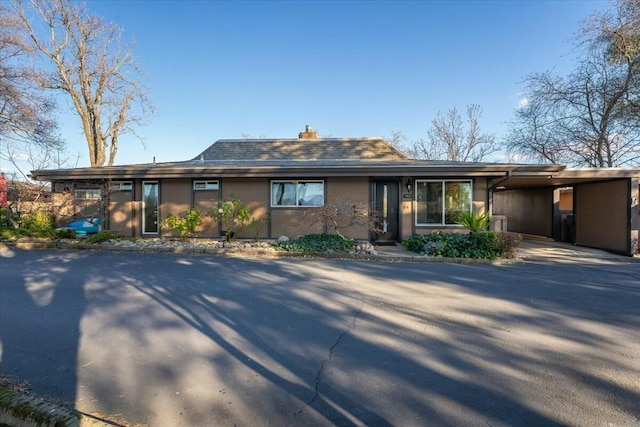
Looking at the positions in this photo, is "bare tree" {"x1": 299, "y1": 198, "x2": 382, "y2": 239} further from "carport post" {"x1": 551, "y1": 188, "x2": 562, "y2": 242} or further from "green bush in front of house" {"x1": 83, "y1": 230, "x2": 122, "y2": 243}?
"carport post" {"x1": 551, "y1": 188, "x2": 562, "y2": 242}

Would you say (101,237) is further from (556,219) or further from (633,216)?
(556,219)

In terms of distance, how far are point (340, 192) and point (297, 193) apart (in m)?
1.59

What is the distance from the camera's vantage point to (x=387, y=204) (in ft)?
39.3

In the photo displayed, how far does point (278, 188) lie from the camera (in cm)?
1197

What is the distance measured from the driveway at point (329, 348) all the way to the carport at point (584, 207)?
15.6ft

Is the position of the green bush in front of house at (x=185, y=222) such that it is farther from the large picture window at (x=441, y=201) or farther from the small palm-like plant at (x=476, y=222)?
the small palm-like plant at (x=476, y=222)

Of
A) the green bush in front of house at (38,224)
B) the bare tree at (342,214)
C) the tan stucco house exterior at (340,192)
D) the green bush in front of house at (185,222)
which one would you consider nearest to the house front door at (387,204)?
the tan stucco house exterior at (340,192)

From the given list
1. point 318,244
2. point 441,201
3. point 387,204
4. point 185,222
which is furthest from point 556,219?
point 185,222

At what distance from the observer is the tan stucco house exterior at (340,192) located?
10.7 metres

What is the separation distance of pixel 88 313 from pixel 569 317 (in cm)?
671

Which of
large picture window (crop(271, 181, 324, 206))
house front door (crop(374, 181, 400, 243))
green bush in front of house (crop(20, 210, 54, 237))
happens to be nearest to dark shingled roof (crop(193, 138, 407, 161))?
house front door (crop(374, 181, 400, 243))

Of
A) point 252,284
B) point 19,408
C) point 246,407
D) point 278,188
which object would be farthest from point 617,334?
point 278,188

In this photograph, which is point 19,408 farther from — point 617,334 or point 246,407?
point 617,334

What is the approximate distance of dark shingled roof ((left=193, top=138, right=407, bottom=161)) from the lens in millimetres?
15789
